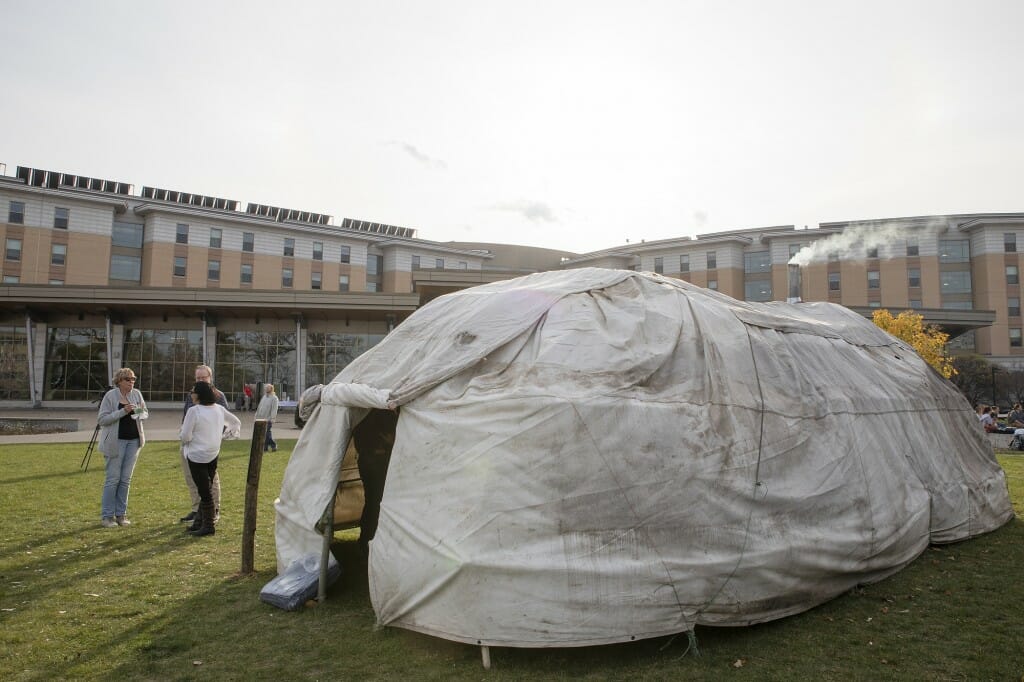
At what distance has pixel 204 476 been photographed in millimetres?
8422

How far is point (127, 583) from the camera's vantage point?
21.3 ft

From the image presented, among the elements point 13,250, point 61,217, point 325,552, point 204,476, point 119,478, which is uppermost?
point 61,217

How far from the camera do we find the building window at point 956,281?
58.2 meters

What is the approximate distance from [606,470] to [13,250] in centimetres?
6065

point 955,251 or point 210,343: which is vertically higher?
point 955,251

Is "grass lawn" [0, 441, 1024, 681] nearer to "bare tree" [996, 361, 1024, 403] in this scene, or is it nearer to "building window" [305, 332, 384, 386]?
"building window" [305, 332, 384, 386]

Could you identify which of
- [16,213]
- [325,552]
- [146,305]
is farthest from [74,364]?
[325,552]

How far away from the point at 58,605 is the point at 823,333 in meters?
8.62

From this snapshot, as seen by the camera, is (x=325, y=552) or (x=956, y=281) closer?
(x=325, y=552)

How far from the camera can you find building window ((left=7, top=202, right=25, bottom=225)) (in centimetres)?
4975

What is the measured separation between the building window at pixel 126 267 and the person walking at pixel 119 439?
53.3 metres

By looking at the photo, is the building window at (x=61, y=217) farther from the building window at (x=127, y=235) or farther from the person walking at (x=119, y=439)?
the person walking at (x=119, y=439)

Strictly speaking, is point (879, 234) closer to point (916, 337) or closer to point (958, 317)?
point (958, 317)

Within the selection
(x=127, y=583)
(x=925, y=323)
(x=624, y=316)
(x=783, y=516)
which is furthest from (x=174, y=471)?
(x=925, y=323)
